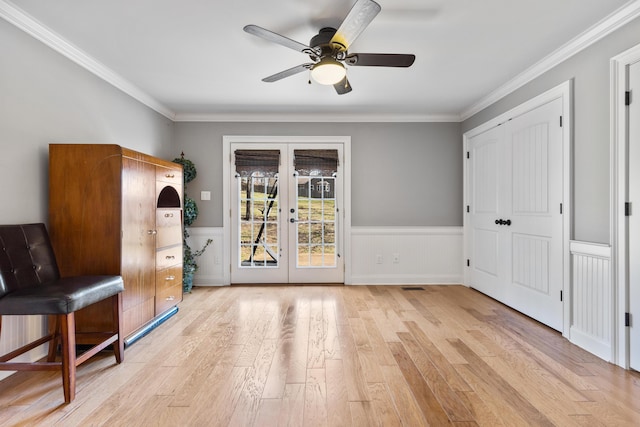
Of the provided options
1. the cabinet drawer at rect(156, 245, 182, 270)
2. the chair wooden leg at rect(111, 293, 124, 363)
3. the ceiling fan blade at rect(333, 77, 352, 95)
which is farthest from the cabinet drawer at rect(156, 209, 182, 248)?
the ceiling fan blade at rect(333, 77, 352, 95)

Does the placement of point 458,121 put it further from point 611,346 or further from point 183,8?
point 183,8

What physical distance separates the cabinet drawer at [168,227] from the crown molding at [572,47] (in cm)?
374

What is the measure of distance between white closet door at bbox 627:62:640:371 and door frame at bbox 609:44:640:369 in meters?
0.03

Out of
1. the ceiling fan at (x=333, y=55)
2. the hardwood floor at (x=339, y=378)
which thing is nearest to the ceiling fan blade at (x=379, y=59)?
the ceiling fan at (x=333, y=55)

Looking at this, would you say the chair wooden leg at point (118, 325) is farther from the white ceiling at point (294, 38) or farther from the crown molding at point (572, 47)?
the crown molding at point (572, 47)

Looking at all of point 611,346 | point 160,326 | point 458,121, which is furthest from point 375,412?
point 458,121

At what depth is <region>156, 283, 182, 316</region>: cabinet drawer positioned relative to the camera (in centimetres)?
301

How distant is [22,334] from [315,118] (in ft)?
12.3

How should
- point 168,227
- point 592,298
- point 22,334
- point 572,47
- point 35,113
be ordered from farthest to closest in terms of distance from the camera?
point 168,227, point 572,47, point 592,298, point 35,113, point 22,334

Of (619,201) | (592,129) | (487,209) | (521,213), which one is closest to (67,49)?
(592,129)

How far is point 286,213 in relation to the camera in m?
4.57

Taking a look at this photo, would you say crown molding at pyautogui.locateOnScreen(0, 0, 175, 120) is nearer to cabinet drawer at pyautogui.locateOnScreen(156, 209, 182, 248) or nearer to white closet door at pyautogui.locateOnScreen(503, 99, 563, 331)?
cabinet drawer at pyautogui.locateOnScreen(156, 209, 182, 248)

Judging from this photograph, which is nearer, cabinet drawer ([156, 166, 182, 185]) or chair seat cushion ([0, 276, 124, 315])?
chair seat cushion ([0, 276, 124, 315])

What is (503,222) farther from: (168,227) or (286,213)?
(168,227)
